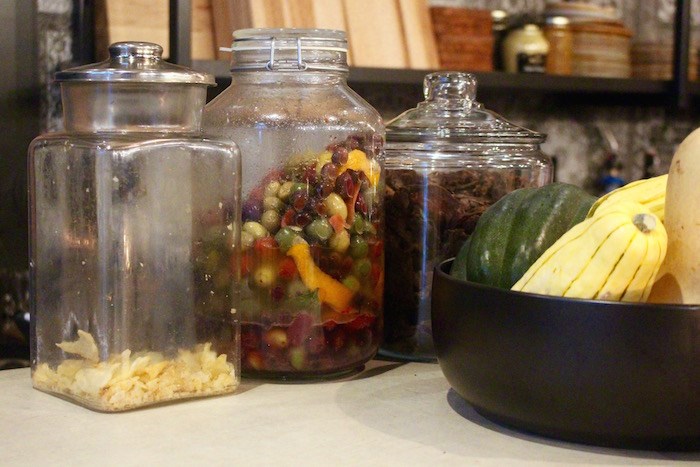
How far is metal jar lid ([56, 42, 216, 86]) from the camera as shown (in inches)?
30.1

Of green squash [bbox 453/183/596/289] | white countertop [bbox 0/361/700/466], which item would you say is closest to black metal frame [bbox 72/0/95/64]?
white countertop [bbox 0/361/700/466]

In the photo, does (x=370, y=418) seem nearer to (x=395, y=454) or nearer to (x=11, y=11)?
(x=395, y=454)

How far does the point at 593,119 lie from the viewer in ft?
8.10

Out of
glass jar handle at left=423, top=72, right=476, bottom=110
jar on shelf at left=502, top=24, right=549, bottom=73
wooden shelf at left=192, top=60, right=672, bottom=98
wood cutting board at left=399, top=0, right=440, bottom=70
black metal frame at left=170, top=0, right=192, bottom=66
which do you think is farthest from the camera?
jar on shelf at left=502, top=24, right=549, bottom=73

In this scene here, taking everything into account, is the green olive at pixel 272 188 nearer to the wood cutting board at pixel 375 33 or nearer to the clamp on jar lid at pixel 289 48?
the clamp on jar lid at pixel 289 48

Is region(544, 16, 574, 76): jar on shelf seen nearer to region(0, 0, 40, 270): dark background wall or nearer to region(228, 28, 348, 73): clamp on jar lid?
region(0, 0, 40, 270): dark background wall

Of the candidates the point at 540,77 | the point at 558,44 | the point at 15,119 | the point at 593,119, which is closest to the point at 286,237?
the point at 15,119

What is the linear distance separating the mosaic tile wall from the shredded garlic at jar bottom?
129 cm

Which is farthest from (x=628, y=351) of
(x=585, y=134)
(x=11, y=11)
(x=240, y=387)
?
(x=585, y=134)

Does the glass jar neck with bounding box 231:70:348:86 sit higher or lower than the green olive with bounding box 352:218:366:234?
higher

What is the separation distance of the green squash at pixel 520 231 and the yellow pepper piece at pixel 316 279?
0.38 feet

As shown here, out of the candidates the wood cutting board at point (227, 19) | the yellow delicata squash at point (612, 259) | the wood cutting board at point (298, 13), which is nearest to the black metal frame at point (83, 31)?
the wood cutting board at point (227, 19)

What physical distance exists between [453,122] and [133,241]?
1.17ft

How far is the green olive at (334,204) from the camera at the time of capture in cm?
84
